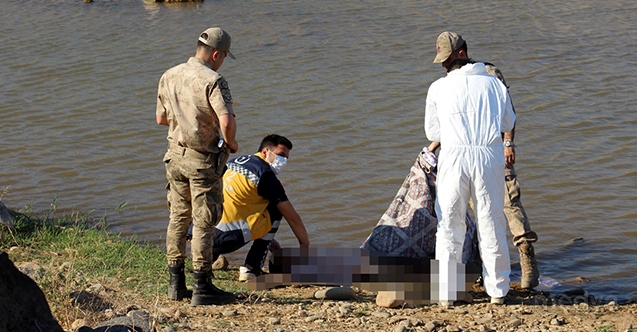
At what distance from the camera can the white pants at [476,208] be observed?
507 centimetres

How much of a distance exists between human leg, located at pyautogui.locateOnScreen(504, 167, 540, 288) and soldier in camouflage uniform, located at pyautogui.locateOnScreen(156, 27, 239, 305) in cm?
199

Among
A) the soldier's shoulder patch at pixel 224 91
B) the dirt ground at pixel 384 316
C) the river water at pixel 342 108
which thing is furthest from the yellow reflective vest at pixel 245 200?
the river water at pixel 342 108

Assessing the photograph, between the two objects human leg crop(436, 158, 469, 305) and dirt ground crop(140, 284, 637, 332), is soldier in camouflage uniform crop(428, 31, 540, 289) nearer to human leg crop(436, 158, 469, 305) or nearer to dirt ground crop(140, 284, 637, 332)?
dirt ground crop(140, 284, 637, 332)

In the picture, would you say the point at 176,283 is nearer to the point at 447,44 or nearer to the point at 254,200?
the point at 254,200

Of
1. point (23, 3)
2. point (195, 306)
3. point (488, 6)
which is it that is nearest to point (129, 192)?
point (195, 306)

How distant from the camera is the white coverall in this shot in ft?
16.6

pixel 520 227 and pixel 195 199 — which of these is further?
pixel 520 227

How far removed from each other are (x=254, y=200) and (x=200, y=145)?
102cm

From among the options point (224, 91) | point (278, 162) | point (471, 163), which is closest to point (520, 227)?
point (471, 163)

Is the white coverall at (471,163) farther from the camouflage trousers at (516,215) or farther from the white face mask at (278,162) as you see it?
the white face mask at (278,162)

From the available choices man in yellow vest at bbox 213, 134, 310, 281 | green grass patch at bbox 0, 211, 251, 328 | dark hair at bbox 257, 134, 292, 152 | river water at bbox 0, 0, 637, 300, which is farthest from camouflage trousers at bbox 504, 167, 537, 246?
green grass patch at bbox 0, 211, 251, 328

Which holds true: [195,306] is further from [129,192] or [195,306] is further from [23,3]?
[23,3]

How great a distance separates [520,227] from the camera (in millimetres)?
5902

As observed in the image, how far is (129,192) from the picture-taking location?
8.35 metres
